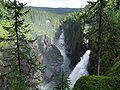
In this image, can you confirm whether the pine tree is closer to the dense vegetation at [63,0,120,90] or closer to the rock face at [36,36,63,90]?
the dense vegetation at [63,0,120,90]

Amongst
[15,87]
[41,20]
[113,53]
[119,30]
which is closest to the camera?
[15,87]

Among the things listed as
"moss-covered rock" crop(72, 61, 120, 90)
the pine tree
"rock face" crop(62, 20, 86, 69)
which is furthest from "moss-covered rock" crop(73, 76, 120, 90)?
"rock face" crop(62, 20, 86, 69)

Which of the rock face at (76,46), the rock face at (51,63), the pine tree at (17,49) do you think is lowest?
the rock face at (51,63)

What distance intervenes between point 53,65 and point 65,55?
1632cm

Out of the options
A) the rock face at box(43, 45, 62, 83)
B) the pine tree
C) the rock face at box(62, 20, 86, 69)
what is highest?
the pine tree

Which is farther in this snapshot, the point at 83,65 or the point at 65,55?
the point at 65,55

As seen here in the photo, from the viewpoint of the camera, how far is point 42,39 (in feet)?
481

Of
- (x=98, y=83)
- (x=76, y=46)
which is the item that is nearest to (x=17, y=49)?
(x=98, y=83)

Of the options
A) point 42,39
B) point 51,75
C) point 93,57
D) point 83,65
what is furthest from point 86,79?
point 42,39

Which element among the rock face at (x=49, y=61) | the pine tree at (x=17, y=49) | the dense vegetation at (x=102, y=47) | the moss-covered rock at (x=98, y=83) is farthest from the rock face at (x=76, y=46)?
the moss-covered rock at (x=98, y=83)

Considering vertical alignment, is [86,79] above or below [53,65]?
above

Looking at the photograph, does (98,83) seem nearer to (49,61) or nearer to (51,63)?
(51,63)

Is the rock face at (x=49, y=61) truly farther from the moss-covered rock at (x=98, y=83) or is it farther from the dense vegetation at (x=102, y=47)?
the moss-covered rock at (x=98, y=83)

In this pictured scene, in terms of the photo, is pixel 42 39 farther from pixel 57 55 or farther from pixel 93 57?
pixel 93 57
